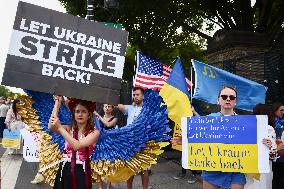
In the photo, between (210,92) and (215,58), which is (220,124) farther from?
(215,58)

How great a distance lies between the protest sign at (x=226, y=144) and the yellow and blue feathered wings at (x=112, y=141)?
0.41 meters

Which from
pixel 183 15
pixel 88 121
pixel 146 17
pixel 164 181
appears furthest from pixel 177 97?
pixel 146 17

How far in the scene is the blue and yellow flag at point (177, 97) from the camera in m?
4.95

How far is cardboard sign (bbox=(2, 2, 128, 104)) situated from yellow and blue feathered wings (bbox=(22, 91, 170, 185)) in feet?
2.26

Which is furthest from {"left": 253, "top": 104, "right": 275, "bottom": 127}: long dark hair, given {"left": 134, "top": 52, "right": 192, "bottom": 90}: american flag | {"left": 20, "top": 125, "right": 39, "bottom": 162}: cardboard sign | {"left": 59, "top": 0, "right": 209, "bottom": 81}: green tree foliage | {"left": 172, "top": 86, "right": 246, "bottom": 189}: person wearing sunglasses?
{"left": 59, "top": 0, "right": 209, "bottom": 81}: green tree foliage

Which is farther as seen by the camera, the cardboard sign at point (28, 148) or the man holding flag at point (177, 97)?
the cardboard sign at point (28, 148)

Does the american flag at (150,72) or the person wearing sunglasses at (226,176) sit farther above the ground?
the american flag at (150,72)

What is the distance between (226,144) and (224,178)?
346 millimetres

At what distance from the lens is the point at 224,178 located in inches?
166

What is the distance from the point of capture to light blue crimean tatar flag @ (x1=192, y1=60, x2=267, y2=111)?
5.59 m

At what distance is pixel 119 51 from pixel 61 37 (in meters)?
0.60

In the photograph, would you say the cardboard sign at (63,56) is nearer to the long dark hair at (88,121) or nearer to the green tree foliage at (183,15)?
the long dark hair at (88,121)

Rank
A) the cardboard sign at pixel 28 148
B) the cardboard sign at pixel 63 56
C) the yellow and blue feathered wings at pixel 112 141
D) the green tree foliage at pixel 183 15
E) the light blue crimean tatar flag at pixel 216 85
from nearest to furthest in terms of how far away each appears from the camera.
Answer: the cardboard sign at pixel 63 56, the yellow and blue feathered wings at pixel 112 141, the light blue crimean tatar flag at pixel 216 85, the cardboard sign at pixel 28 148, the green tree foliage at pixel 183 15

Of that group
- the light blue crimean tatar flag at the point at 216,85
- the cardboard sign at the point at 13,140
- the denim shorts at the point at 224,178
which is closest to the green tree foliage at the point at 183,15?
the cardboard sign at the point at 13,140
